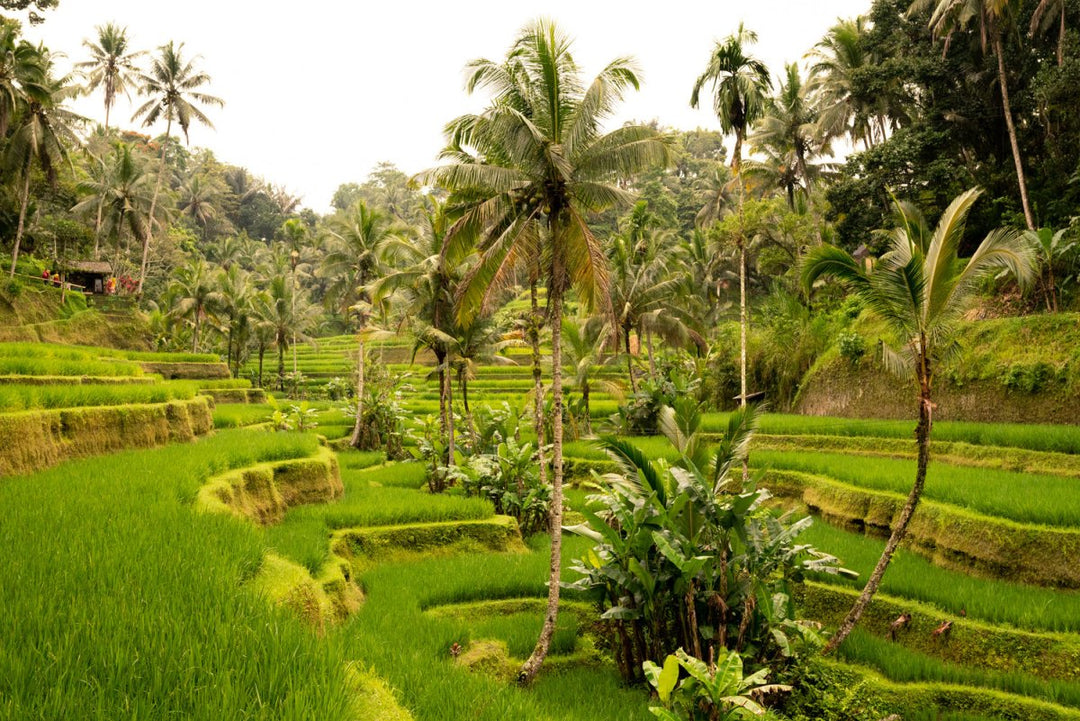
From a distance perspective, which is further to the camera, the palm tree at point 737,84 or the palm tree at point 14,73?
the palm tree at point 14,73

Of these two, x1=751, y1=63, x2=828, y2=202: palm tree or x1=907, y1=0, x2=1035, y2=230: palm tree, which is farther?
x1=751, y1=63, x2=828, y2=202: palm tree

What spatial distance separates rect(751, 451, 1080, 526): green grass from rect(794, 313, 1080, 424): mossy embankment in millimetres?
2189

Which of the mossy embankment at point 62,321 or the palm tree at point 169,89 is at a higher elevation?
the palm tree at point 169,89

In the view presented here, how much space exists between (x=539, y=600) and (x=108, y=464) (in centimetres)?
679

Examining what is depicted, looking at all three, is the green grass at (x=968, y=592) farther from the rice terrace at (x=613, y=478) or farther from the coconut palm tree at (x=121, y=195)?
the coconut palm tree at (x=121, y=195)

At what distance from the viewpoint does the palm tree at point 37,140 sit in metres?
25.2

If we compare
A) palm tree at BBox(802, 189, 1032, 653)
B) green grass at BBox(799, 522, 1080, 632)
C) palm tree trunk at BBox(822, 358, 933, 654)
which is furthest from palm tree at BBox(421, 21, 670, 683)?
green grass at BBox(799, 522, 1080, 632)

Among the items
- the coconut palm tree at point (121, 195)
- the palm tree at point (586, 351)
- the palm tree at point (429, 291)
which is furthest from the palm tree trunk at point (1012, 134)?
the coconut palm tree at point (121, 195)

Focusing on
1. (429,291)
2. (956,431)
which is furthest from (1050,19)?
(429,291)

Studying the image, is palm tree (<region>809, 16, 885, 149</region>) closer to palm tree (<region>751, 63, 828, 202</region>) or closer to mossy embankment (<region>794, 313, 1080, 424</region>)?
palm tree (<region>751, 63, 828, 202</region>)

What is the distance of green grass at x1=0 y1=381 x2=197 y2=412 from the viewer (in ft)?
28.4

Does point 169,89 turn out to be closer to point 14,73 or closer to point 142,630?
point 14,73

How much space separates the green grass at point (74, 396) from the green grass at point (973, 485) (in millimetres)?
13781

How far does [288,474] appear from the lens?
1213 centimetres
